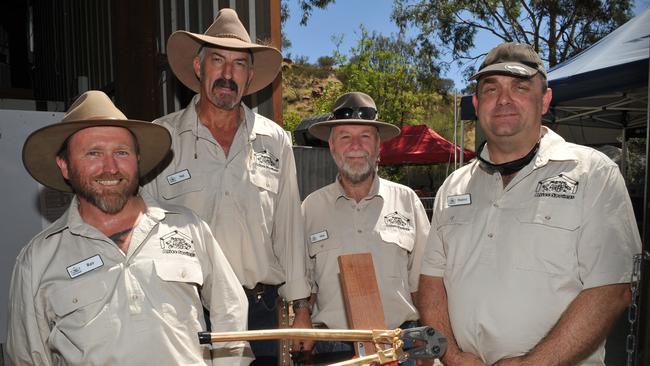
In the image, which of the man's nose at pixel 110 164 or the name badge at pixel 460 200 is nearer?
the man's nose at pixel 110 164

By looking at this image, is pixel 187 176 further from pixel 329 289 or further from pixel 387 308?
pixel 387 308

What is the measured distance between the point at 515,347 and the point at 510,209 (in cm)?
59

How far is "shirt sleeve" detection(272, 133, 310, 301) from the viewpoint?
3.07 m

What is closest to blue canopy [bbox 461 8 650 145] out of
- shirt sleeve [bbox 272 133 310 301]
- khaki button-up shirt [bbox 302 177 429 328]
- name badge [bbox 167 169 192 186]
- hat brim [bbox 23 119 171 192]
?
khaki button-up shirt [bbox 302 177 429 328]

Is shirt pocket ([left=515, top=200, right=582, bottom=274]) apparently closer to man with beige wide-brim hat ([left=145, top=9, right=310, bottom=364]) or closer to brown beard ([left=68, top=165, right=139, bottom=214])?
man with beige wide-brim hat ([left=145, top=9, right=310, bottom=364])

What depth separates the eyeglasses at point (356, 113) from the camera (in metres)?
3.34

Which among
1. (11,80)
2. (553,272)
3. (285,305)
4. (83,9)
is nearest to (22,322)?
(285,305)

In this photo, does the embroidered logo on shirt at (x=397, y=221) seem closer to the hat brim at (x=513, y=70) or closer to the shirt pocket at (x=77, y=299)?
the hat brim at (x=513, y=70)

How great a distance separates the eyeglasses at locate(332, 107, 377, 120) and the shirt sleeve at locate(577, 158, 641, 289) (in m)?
1.49

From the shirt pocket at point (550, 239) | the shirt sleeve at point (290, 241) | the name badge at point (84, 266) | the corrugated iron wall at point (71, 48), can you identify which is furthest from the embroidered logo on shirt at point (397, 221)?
the corrugated iron wall at point (71, 48)

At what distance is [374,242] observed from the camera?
3.16m

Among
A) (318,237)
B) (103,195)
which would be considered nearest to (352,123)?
(318,237)

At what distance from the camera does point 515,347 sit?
2.22 metres

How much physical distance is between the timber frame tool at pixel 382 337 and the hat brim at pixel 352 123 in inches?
70.8
